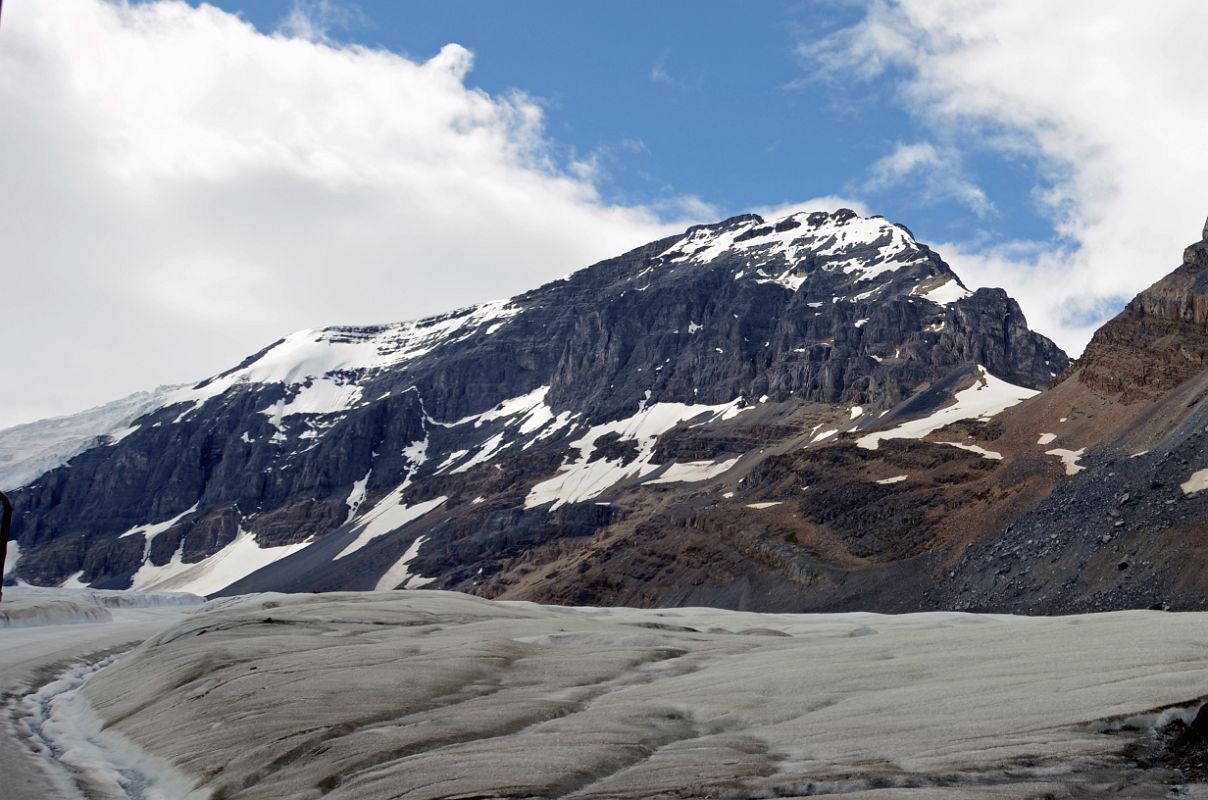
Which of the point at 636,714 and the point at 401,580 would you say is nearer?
the point at 636,714

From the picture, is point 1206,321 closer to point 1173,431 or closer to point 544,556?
point 1173,431

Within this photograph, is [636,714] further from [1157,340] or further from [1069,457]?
[1157,340]

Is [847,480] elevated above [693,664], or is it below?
above

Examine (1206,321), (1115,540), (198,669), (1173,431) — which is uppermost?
(1206,321)

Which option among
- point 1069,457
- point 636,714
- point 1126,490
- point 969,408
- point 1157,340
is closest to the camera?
point 636,714

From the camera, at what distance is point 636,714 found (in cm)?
1895

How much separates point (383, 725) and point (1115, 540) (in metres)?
72.3

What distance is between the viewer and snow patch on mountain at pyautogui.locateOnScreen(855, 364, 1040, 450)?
157125 millimetres

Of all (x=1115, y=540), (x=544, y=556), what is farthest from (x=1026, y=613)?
(x=544, y=556)

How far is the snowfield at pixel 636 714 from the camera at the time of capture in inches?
549

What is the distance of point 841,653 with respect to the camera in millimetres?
25500

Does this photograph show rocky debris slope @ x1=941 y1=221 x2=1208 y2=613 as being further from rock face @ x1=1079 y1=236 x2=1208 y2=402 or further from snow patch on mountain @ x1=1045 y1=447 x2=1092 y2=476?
snow patch on mountain @ x1=1045 y1=447 x2=1092 y2=476

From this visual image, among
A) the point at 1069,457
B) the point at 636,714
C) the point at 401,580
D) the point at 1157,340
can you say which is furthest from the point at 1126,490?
the point at 401,580

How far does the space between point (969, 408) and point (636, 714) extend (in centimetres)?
16376
